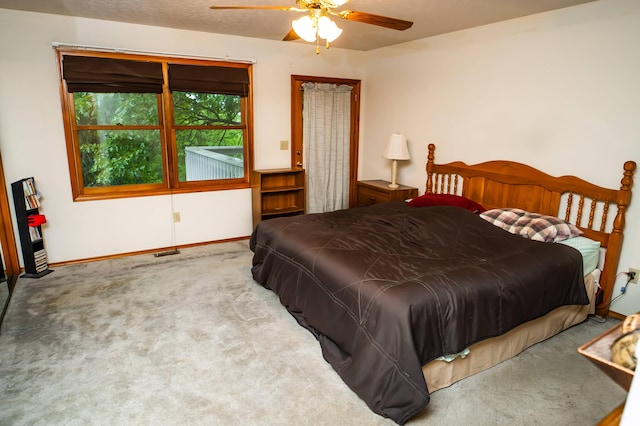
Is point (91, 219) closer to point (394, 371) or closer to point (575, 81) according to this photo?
point (394, 371)

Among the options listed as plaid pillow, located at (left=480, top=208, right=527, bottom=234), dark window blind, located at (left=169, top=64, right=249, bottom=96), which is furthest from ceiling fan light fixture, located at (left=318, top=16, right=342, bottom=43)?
dark window blind, located at (left=169, top=64, right=249, bottom=96)

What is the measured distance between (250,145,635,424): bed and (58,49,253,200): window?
1451mm

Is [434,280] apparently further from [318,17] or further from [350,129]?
[350,129]

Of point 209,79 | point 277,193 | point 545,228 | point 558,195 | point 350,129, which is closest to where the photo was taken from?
point 545,228

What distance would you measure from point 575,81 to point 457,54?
1.24m

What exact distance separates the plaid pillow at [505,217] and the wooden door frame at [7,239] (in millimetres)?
4218

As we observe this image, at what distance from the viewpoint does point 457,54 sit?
3.95m

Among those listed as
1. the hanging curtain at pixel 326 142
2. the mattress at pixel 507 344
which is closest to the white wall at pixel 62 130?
the hanging curtain at pixel 326 142

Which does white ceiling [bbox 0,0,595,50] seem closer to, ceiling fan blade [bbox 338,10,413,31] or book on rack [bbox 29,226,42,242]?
ceiling fan blade [bbox 338,10,413,31]

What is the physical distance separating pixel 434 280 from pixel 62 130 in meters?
3.63

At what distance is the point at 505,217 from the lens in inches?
127

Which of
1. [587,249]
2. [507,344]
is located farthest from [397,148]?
[507,344]

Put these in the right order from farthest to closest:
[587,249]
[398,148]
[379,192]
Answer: [379,192] < [398,148] < [587,249]

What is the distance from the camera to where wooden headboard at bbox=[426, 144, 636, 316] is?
2.84 metres
